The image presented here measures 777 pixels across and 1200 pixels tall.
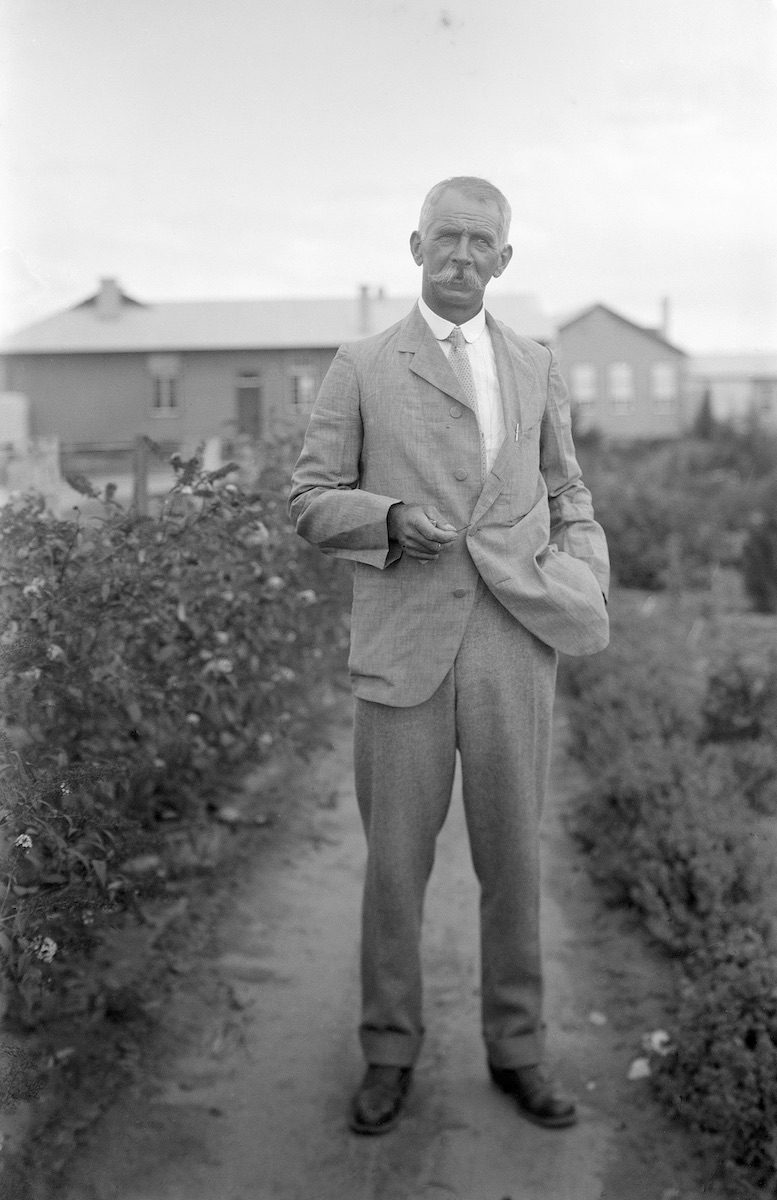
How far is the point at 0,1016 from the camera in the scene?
2141 millimetres

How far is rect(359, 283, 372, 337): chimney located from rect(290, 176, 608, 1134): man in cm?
101

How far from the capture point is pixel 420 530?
203 centimetres

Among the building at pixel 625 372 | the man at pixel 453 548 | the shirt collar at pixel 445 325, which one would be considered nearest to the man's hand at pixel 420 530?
the man at pixel 453 548

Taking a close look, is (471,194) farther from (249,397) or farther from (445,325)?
(249,397)

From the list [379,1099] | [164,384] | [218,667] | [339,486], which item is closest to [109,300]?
[164,384]

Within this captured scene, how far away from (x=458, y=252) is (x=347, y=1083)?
6.04 feet

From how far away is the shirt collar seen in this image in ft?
7.16

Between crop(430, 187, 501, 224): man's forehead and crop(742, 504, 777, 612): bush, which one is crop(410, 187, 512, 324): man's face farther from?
crop(742, 504, 777, 612): bush

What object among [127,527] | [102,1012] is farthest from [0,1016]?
[127,527]

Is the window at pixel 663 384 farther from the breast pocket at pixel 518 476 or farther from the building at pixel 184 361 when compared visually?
the breast pocket at pixel 518 476

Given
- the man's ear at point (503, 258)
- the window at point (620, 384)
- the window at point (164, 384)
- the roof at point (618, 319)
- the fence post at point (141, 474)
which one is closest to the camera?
the man's ear at point (503, 258)

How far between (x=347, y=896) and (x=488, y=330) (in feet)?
6.66

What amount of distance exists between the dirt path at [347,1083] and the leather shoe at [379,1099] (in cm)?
3

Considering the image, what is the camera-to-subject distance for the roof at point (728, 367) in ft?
115
